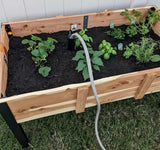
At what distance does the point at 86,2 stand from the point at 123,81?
81cm

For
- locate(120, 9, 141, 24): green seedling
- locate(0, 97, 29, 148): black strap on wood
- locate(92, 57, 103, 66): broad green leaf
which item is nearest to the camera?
locate(0, 97, 29, 148): black strap on wood

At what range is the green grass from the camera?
1451mm

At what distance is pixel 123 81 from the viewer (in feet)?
3.86

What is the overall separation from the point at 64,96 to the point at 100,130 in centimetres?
63

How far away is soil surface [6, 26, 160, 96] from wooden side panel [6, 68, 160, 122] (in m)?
0.12

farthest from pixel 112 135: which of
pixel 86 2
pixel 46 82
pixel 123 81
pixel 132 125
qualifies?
pixel 86 2

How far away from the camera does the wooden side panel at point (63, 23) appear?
55.7 inches

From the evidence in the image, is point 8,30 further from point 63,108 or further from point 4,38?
point 63,108

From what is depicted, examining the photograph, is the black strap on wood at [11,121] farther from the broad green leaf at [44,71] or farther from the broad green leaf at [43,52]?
the broad green leaf at [43,52]

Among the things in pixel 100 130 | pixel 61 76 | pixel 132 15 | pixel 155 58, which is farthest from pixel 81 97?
pixel 132 15

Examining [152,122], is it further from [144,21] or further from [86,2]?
[86,2]

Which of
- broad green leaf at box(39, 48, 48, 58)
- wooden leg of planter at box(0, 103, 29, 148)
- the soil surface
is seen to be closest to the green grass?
wooden leg of planter at box(0, 103, 29, 148)

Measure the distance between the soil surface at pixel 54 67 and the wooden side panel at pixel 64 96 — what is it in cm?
12

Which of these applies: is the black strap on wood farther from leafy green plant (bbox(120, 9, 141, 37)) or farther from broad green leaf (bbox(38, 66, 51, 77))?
leafy green plant (bbox(120, 9, 141, 37))
